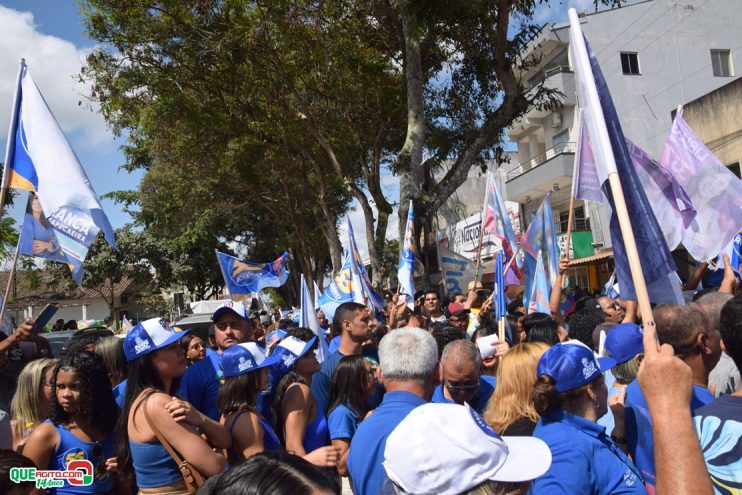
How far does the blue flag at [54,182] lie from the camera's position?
477 cm

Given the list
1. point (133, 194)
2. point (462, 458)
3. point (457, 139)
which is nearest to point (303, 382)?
point (462, 458)

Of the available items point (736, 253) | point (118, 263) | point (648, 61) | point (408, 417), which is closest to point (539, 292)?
point (736, 253)

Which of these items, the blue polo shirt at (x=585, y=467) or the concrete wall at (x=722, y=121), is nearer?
the blue polo shirt at (x=585, y=467)

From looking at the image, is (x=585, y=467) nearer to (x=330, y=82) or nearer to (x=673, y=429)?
(x=673, y=429)

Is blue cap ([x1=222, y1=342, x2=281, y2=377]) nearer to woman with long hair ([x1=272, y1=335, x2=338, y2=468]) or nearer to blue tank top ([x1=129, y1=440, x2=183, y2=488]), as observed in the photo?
woman with long hair ([x1=272, y1=335, x2=338, y2=468])

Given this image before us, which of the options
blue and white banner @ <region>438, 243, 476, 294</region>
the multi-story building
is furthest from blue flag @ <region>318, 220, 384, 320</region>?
the multi-story building

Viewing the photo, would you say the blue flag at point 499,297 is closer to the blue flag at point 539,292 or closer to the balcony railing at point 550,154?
the blue flag at point 539,292

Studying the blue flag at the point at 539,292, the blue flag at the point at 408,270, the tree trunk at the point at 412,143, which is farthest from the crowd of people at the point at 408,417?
the tree trunk at the point at 412,143

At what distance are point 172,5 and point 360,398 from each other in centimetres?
1106

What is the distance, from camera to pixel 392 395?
2.93 meters

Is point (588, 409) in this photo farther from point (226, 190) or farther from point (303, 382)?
point (226, 190)

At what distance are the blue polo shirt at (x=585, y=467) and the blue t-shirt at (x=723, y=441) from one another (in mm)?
324

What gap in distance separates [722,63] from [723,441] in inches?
1026

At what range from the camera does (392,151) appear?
57.3 feet
